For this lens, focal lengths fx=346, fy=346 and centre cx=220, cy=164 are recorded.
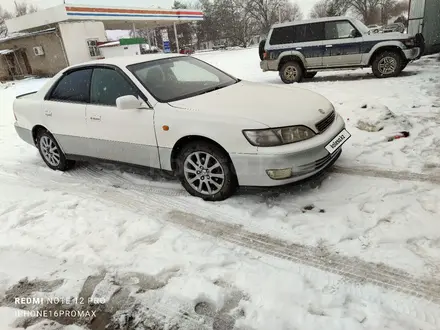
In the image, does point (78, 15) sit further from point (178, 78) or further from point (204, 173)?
point (204, 173)

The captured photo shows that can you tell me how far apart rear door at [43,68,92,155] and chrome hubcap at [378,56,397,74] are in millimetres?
8085

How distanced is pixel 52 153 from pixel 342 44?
325 inches

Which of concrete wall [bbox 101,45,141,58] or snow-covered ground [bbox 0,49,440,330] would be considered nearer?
snow-covered ground [bbox 0,49,440,330]

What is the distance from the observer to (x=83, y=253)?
3.12 meters

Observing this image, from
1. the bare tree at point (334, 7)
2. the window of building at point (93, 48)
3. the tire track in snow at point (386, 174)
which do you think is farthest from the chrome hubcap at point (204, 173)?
the bare tree at point (334, 7)

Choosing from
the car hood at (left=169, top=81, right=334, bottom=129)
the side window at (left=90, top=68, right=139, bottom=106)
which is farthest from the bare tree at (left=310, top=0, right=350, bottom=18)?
the side window at (left=90, top=68, right=139, bottom=106)

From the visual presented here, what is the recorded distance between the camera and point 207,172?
3689 mm

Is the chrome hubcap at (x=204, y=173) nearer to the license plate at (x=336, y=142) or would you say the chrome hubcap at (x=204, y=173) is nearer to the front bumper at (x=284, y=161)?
the front bumper at (x=284, y=161)

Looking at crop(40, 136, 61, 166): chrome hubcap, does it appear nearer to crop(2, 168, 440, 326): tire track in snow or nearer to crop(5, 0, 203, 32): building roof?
crop(2, 168, 440, 326): tire track in snow

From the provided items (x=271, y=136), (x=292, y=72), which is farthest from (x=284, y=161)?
(x=292, y=72)

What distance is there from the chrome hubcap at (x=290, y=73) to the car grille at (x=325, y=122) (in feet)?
23.0

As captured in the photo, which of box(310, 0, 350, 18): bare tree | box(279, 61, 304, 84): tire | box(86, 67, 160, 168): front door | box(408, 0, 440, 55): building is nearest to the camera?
box(86, 67, 160, 168): front door

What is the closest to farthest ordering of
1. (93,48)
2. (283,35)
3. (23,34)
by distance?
(283,35), (23,34), (93,48)

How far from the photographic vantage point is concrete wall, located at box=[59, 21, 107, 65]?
22.7 m
